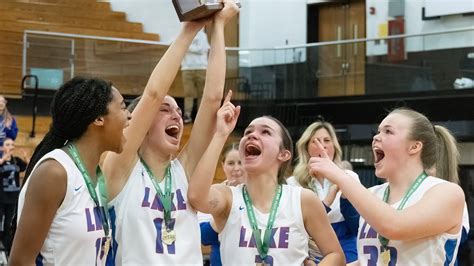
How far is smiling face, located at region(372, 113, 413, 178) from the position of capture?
13.2 ft

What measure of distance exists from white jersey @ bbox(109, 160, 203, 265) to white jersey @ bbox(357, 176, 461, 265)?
75 cm

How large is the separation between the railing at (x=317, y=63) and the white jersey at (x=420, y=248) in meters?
8.16

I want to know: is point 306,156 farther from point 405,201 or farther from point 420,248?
point 420,248

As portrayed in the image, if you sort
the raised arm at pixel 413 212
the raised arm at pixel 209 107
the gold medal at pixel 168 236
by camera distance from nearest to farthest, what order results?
the raised arm at pixel 413 212, the gold medal at pixel 168 236, the raised arm at pixel 209 107

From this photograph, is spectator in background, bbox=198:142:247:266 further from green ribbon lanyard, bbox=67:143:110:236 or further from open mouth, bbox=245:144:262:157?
green ribbon lanyard, bbox=67:143:110:236

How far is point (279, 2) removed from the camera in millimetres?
17219

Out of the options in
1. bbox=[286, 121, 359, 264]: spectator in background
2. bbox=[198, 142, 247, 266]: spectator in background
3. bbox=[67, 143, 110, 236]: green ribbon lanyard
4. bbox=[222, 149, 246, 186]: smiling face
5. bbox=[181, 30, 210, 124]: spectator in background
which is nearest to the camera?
bbox=[67, 143, 110, 236]: green ribbon lanyard

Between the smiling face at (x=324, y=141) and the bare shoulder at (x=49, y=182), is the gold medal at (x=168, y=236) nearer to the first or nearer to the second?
the bare shoulder at (x=49, y=182)

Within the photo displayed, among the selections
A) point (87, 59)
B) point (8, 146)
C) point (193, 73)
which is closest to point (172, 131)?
point (8, 146)

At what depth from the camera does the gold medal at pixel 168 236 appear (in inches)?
150

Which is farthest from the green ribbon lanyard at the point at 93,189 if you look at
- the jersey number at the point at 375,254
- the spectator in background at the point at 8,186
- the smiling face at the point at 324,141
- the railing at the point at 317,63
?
the railing at the point at 317,63

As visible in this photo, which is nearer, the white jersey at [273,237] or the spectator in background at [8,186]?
the white jersey at [273,237]

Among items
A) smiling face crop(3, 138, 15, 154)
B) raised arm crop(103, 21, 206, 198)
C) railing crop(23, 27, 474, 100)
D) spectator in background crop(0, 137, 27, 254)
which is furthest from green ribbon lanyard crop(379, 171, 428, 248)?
railing crop(23, 27, 474, 100)

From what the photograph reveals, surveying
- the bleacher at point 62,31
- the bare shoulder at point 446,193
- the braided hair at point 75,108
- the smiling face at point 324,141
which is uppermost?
the bleacher at point 62,31
